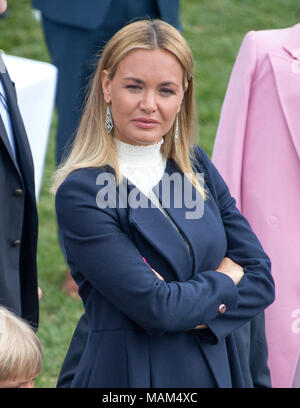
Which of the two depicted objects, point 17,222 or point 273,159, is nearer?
point 17,222

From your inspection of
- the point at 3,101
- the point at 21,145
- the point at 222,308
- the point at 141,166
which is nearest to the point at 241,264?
the point at 222,308

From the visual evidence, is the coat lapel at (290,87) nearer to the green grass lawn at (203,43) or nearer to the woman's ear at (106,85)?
the woman's ear at (106,85)

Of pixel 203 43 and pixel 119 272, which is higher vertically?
pixel 203 43

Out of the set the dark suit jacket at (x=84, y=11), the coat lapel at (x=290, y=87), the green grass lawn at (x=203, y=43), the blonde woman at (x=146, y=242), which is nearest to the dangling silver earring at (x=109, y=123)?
the blonde woman at (x=146, y=242)

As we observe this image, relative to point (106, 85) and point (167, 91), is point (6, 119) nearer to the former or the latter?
point (106, 85)

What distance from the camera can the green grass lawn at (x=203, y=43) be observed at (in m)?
5.58

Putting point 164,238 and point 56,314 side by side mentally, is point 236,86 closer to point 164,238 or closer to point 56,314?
point 164,238

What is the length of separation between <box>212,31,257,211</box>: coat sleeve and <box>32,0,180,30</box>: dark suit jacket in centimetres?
137

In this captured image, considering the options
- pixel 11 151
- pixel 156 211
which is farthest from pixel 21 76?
pixel 156 211

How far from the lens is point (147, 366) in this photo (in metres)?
2.56

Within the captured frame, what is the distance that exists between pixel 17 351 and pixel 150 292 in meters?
0.42

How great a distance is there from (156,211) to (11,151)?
2.03 ft

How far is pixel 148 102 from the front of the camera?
256 centimetres

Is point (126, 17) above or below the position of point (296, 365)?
above
